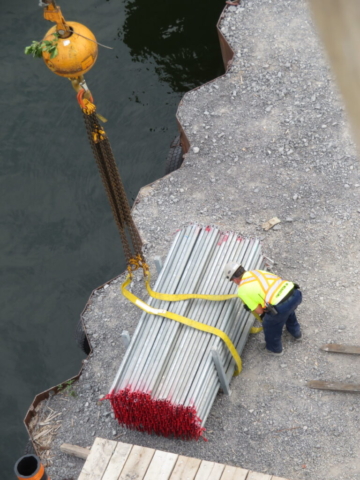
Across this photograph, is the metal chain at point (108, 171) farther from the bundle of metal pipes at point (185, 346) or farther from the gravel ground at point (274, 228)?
the gravel ground at point (274, 228)

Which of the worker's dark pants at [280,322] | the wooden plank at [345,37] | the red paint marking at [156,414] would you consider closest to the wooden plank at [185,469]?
the red paint marking at [156,414]

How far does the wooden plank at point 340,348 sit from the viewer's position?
10.2 metres

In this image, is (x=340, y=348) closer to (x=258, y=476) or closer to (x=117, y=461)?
(x=258, y=476)

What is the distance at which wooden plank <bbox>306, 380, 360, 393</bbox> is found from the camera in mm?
9750

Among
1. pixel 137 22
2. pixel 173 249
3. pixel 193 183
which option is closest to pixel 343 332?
pixel 173 249

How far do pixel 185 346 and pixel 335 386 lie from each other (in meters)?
2.42

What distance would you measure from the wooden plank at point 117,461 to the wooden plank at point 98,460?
5 centimetres

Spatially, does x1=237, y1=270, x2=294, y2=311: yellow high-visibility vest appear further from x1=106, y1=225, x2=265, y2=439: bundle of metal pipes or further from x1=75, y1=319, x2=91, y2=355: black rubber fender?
x1=75, y1=319, x2=91, y2=355: black rubber fender

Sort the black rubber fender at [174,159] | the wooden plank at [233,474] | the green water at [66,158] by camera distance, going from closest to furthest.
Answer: the wooden plank at [233,474], the green water at [66,158], the black rubber fender at [174,159]

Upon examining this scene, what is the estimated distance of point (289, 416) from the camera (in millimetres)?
9820

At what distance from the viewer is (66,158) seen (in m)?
15.4

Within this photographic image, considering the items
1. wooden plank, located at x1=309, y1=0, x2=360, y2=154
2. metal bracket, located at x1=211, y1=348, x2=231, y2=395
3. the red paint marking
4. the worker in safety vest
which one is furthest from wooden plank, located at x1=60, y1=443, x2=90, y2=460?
wooden plank, located at x1=309, y1=0, x2=360, y2=154

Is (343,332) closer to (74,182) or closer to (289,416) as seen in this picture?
(289,416)

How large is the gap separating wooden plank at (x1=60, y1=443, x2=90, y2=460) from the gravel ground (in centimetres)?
16
